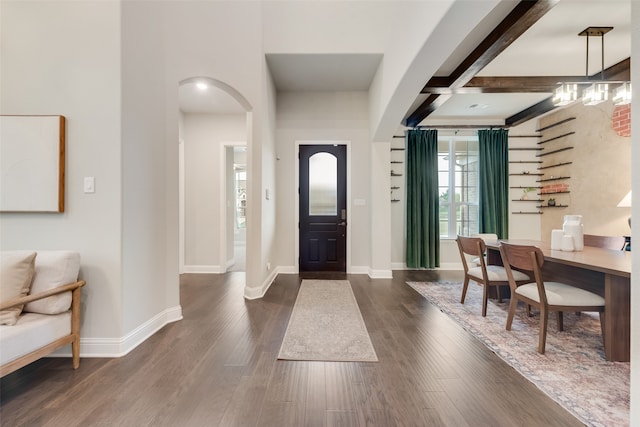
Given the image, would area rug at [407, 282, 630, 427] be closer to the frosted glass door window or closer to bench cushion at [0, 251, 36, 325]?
the frosted glass door window

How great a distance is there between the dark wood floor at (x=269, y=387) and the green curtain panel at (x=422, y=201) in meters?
2.68

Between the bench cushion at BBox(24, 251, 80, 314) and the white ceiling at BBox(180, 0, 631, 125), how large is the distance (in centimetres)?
283

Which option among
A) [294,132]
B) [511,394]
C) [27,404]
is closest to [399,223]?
[294,132]

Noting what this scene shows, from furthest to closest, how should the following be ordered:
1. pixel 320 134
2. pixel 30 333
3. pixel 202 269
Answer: pixel 202 269, pixel 320 134, pixel 30 333

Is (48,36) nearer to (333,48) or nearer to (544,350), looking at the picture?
(333,48)

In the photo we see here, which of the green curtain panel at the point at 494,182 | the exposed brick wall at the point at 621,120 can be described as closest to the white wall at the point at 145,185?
the green curtain panel at the point at 494,182

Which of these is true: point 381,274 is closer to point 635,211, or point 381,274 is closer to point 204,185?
point 204,185

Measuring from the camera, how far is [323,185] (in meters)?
4.71

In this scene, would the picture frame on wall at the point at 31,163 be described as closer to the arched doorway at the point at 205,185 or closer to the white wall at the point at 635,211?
the arched doorway at the point at 205,185

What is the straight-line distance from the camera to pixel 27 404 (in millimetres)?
1469

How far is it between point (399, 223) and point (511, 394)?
3.71m

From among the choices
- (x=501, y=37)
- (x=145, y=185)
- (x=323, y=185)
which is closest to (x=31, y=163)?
(x=145, y=185)

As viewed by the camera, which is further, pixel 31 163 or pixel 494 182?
pixel 494 182

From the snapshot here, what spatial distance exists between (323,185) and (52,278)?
142 inches
